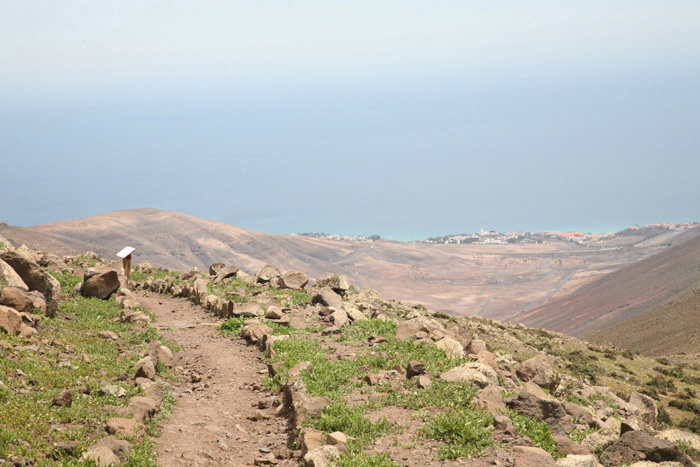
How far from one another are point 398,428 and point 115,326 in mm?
11035

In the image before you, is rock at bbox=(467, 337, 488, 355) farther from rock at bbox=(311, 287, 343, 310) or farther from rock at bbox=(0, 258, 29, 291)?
rock at bbox=(0, 258, 29, 291)

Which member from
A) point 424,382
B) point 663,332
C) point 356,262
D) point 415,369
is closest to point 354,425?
point 424,382

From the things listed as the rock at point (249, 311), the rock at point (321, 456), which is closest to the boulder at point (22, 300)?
the rock at point (249, 311)

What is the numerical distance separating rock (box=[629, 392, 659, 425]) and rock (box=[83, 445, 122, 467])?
1306 centimetres

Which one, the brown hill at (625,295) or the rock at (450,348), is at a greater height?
the rock at (450,348)

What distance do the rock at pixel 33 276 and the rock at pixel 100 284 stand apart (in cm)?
362

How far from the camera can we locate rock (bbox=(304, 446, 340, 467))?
833 centimetres

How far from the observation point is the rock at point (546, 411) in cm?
1030

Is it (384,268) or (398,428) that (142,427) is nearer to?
(398,428)

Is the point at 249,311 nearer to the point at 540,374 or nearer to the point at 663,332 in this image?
the point at 540,374

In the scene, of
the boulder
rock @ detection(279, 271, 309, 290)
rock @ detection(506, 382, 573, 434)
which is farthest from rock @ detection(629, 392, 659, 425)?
the boulder

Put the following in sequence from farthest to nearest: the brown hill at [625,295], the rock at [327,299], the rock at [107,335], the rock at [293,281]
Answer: the brown hill at [625,295] < the rock at [293,281] < the rock at [327,299] < the rock at [107,335]

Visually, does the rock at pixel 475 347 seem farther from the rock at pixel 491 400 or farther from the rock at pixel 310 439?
the rock at pixel 310 439

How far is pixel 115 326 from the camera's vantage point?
1716 cm
